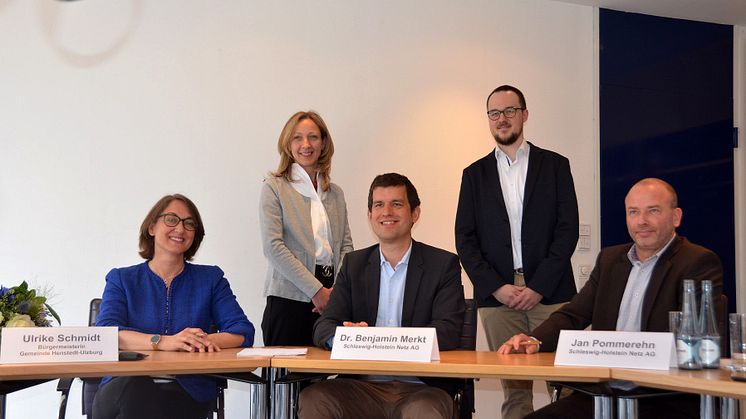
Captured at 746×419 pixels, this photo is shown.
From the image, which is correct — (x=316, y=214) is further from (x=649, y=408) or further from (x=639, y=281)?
(x=649, y=408)

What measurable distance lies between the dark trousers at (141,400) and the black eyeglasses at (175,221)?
0.71 metres

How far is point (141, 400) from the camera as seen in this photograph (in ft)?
10.6

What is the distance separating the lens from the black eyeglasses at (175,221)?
3.67 metres

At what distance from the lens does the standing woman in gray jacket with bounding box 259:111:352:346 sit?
437cm

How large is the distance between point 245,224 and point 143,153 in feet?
2.51

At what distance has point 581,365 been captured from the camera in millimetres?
2781

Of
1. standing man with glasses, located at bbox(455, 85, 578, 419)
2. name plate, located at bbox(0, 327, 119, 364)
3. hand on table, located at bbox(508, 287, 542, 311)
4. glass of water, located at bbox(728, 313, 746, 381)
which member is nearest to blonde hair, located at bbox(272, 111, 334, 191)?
standing man with glasses, located at bbox(455, 85, 578, 419)

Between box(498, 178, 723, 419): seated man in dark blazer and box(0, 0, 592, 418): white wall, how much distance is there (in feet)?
7.54

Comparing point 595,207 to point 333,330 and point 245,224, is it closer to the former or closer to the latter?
point 245,224

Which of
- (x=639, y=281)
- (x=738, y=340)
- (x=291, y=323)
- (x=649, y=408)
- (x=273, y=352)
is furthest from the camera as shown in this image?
(x=291, y=323)

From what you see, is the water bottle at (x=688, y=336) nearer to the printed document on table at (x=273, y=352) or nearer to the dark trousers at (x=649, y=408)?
the dark trousers at (x=649, y=408)

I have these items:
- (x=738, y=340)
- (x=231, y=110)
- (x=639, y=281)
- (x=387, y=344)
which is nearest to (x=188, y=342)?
(x=387, y=344)

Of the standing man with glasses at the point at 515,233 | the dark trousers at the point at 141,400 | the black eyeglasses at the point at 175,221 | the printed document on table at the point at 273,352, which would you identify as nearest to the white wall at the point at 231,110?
the standing man with glasses at the point at 515,233

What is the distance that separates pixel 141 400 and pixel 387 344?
3.39ft
